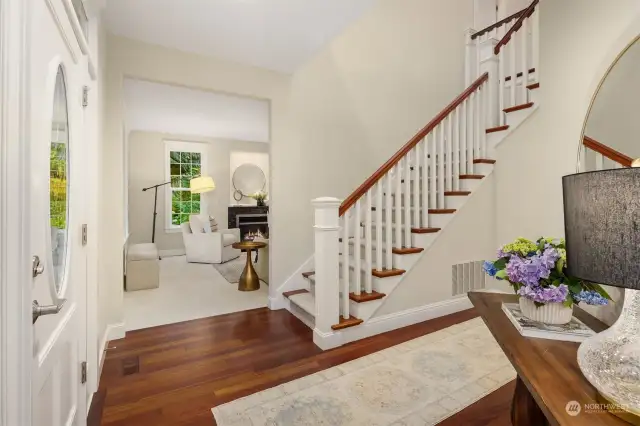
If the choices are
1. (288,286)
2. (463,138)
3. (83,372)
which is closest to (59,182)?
(83,372)

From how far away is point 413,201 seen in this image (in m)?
3.11

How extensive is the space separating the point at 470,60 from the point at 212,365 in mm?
4697

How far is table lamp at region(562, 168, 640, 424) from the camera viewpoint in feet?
2.06

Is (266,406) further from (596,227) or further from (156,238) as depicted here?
(156,238)

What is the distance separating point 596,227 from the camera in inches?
27.5

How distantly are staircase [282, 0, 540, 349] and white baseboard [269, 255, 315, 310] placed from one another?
48 mm

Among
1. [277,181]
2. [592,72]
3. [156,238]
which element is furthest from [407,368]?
[156,238]

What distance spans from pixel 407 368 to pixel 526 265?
4.15 feet

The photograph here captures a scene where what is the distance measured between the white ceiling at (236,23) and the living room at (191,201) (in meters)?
1.01

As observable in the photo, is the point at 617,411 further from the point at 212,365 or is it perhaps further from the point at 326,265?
the point at 212,365

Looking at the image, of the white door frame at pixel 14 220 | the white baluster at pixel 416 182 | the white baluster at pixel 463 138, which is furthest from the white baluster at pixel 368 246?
the white door frame at pixel 14 220

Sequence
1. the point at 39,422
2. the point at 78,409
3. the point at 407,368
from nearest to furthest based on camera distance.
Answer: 1. the point at 39,422
2. the point at 78,409
3. the point at 407,368

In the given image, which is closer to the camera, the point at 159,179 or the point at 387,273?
the point at 387,273

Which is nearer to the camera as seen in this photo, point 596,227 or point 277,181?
point 596,227
